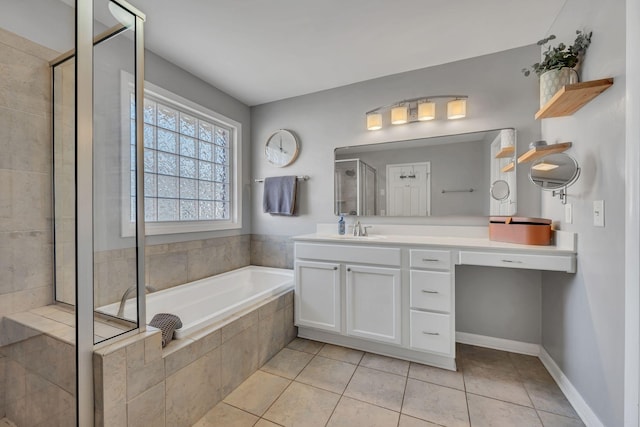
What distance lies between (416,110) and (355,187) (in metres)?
0.90

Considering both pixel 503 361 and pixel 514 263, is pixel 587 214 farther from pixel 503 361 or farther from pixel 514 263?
pixel 503 361

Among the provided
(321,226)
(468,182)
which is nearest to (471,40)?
(468,182)

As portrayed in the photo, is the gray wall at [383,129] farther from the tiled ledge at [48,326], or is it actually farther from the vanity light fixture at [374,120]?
the tiled ledge at [48,326]

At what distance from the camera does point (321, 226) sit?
9.39 feet

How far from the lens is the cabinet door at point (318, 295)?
2219 millimetres

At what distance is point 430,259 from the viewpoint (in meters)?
1.93

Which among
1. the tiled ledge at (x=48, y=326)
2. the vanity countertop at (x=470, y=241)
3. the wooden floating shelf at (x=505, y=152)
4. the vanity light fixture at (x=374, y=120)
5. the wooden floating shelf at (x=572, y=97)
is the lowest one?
the tiled ledge at (x=48, y=326)

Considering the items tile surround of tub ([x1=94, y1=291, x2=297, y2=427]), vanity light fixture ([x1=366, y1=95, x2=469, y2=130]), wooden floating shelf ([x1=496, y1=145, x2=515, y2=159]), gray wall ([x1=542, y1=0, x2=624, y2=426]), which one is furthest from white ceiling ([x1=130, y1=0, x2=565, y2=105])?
tile surround of tub ([x1=94, y1=291, x2=297, y2=427])

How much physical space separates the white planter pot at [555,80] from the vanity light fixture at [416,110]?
682mm

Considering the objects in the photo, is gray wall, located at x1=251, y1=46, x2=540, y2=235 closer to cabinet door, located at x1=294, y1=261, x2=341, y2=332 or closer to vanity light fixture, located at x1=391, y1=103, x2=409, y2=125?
vanity light fixture, located at x1=391, y1=103, x2=409, y2=125

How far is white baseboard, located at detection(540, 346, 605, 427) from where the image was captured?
1.37 meters

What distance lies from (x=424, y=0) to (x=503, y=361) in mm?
2578

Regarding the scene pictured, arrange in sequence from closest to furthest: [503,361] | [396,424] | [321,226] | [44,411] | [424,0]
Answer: [44,411], [396,424], [424,0], [503,361], [321,226]

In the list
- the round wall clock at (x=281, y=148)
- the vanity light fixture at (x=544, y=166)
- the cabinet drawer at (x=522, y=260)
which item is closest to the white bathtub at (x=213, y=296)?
the round wall clock at (x=281, y=148)
